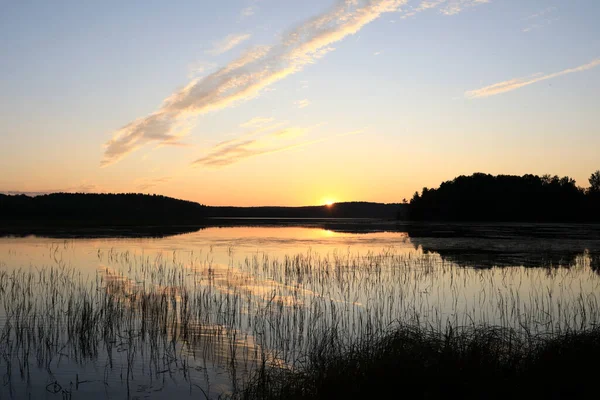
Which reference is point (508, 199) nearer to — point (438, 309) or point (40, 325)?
point (438, 309)

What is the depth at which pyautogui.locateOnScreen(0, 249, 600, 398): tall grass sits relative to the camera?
29.7 ft

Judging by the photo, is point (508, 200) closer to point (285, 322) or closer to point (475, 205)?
point (475, 205)

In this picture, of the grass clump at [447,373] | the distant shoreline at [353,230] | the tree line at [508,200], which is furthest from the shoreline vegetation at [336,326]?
the tree line at [508,200]

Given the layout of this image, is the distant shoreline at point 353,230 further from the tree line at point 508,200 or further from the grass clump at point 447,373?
the grass clump at point 447,373

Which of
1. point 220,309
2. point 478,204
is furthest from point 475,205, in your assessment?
point 220,309

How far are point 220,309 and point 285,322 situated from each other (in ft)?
7.60

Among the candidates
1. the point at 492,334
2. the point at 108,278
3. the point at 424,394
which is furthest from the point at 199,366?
the point at 108,278

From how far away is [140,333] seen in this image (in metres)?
12.9

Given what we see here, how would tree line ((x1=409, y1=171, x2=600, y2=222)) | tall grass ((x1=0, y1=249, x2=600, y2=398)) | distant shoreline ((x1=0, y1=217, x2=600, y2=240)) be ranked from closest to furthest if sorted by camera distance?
tall grass ((x1=0, y1=249, x2=600, y2=398)) < distant shoreline ((x1=0, y1=217, x2=600, y2=240)) < tree line ((x1=409, y1=171, x2=600, y2=222))

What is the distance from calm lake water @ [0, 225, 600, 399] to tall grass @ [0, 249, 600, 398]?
0.21ft

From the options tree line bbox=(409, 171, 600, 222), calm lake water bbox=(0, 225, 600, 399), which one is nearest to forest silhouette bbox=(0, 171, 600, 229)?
tree line bbox=(409, 171, 600, 222)

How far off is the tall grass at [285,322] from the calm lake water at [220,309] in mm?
65

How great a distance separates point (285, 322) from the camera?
14.1m

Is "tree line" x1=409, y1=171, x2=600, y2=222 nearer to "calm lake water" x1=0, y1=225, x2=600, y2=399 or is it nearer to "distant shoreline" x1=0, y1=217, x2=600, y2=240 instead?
"distant shoreline" x1=0, y1=217, x2=600, y2=240
